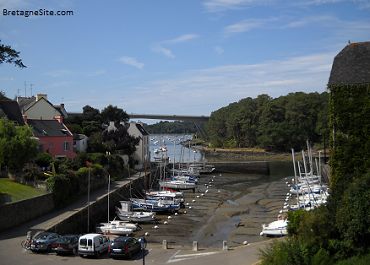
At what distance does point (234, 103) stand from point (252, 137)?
31.3 meters

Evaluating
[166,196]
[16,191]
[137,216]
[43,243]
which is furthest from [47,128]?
[43,243]

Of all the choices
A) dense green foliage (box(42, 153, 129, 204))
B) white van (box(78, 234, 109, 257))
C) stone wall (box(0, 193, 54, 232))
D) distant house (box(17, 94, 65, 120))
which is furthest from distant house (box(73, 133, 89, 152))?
white van (box(78, 234, 109, 257))

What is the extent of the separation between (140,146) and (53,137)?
22049mm

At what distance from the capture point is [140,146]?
7994 cm

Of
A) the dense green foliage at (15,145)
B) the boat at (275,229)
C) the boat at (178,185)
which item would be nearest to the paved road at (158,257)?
the boat at (275,229)

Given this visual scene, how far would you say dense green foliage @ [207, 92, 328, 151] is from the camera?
12669cm

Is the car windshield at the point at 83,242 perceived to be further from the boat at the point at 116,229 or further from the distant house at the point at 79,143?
the distant house at the point at 79,143

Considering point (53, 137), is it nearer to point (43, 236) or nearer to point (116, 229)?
point (116, 229)

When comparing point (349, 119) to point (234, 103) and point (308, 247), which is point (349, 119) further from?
point (234, 103)

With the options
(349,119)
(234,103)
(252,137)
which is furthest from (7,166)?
(234,103)

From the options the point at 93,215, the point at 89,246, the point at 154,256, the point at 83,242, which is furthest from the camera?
the point at 93,215

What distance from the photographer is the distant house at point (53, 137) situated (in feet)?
194

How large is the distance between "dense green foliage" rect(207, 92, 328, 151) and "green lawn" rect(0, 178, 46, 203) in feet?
284

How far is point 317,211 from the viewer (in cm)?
2325
